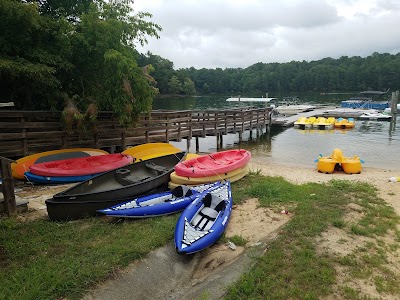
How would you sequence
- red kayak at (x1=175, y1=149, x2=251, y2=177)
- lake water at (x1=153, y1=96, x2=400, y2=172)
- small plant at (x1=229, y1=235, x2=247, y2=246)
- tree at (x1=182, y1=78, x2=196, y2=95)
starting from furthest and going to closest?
1. tree at (x1=182, y1=78, x2=196, y2=95)
2. lake water at (x1=153, y1=96, x2=400, y2=172)
3. red kayak at (x1=175, y1=149, x2=251, y2=177)
4. small plant at (x1=229, y1=235, x2=247, y2=246)

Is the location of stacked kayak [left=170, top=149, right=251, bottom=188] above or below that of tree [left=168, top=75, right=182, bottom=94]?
below

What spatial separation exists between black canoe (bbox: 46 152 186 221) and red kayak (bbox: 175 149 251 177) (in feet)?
1.90

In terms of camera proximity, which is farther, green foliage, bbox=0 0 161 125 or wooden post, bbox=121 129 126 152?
wooden post, bbox=121 129 126 152

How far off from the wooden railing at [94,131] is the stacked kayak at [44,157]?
0.61m

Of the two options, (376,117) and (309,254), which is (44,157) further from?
(376,117)

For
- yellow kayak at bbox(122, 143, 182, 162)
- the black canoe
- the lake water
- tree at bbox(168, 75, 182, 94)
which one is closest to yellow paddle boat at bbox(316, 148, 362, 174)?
the lake water

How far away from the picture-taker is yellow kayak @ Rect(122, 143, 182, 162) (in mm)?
13269

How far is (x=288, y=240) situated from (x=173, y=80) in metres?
98.2

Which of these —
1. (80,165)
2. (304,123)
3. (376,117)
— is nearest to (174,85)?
(376,117)

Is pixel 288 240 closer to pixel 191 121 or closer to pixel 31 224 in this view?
pixel 31 224

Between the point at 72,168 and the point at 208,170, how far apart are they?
450 cm

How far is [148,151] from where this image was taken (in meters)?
13.8

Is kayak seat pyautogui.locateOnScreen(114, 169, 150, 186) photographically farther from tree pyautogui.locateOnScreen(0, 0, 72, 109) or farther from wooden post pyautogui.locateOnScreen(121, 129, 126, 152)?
wooden post pyautogui.locateOnScreen(121, 129, 126, 152)

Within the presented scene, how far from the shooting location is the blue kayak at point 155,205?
267 inches
